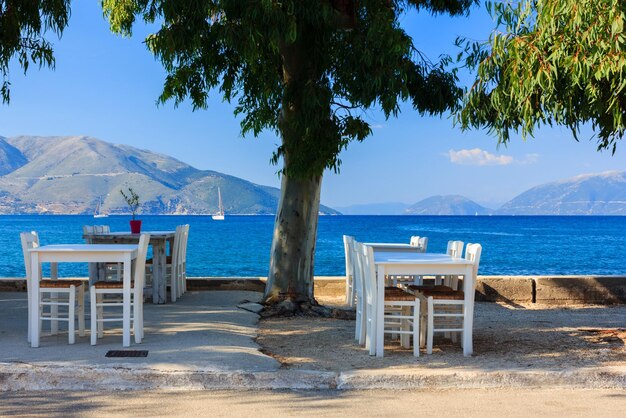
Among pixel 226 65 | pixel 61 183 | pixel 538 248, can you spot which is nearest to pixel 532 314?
pixel 226 65

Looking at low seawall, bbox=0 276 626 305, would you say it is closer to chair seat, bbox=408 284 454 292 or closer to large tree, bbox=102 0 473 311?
large tree, bbox=102 0 473 311

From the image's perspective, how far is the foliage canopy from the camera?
813 cm

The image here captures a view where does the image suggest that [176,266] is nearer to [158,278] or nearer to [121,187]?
[158,278]

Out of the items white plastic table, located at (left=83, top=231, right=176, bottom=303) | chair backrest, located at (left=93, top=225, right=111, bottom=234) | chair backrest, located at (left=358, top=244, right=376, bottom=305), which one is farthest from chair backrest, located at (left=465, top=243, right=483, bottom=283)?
chair backrest, located at (left=93, top=225, right=111, bottom=234)

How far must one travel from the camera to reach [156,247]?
33.7 ft

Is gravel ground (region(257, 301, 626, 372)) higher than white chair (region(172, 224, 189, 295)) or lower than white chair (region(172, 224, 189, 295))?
lower

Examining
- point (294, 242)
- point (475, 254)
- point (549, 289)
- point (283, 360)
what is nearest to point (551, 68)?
point (475, 254)

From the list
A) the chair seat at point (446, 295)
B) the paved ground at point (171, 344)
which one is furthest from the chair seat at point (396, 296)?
the paved ground at point (171, 344)

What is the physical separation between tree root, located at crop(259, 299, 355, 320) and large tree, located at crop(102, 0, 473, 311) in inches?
1.1

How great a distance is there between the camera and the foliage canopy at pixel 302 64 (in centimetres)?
813

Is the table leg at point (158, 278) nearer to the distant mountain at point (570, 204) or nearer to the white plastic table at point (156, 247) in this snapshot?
the white plastic table at point (156, 247)

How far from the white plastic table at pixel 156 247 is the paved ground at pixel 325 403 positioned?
16.2 feet

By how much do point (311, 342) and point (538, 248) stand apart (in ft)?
158

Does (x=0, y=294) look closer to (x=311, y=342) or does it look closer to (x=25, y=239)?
(x=25, y=239)
